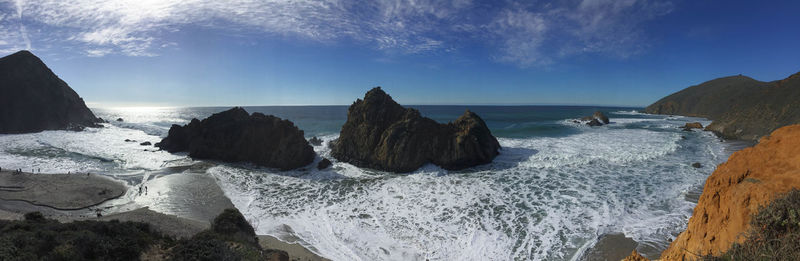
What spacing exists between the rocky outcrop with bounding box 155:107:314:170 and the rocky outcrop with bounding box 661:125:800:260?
69.3ft

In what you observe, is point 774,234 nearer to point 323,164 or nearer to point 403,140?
point 403,140

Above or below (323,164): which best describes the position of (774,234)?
above

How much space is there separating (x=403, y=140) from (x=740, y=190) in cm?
1688

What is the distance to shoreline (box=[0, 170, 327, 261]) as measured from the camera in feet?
34.8

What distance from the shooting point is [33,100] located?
145ft

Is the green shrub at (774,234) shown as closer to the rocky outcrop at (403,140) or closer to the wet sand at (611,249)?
the wet sand at (611,249)

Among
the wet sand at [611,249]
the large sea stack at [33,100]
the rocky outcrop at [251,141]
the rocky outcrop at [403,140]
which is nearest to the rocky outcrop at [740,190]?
the wet sand at [611,249]

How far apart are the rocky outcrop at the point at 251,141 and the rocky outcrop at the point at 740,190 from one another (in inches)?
832

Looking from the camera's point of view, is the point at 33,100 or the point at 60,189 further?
the point at 33,100

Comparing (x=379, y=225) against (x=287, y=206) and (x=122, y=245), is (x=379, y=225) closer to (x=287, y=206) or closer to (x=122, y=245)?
(x=287, y=206)

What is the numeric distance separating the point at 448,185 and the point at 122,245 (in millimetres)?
13539

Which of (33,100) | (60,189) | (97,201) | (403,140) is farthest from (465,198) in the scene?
(33,100)

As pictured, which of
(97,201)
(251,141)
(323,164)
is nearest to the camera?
(97,201)

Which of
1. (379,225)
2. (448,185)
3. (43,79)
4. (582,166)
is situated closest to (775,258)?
(379,225)
